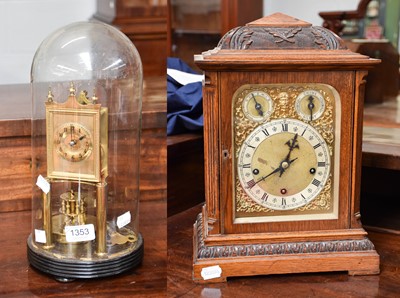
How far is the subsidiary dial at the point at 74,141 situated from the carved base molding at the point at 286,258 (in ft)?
0.74

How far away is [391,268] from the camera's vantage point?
883 mm

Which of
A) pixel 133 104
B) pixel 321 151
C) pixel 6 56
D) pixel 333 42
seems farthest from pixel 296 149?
pixel 6 56

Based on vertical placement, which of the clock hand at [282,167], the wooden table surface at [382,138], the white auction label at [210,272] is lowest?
the white auction label at [210,272]

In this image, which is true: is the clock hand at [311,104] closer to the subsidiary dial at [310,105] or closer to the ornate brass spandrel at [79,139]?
the subsidiary dial at [310,105]

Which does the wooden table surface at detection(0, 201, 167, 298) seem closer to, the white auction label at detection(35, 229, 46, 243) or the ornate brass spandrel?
the white auction label at detection(35, 229, 46, 243)

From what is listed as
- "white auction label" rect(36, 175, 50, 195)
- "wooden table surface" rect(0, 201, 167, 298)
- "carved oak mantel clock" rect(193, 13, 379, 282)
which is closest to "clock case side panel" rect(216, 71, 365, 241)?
"carved oak mantel clock" rect(193, 13, 379, 282)

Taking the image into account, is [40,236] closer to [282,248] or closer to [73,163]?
[73,163]

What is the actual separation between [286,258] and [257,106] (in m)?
0.22

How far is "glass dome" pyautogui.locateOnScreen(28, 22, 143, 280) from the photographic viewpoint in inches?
34.8

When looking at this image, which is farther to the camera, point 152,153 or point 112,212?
point 152,153

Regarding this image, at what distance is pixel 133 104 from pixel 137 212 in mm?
200

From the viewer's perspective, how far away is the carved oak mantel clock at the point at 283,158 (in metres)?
0.82

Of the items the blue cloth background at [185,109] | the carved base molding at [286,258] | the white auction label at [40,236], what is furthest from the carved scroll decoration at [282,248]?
the blue cloth background at [185,109]

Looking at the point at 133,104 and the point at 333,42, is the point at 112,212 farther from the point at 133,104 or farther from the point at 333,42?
the point at 333,42
